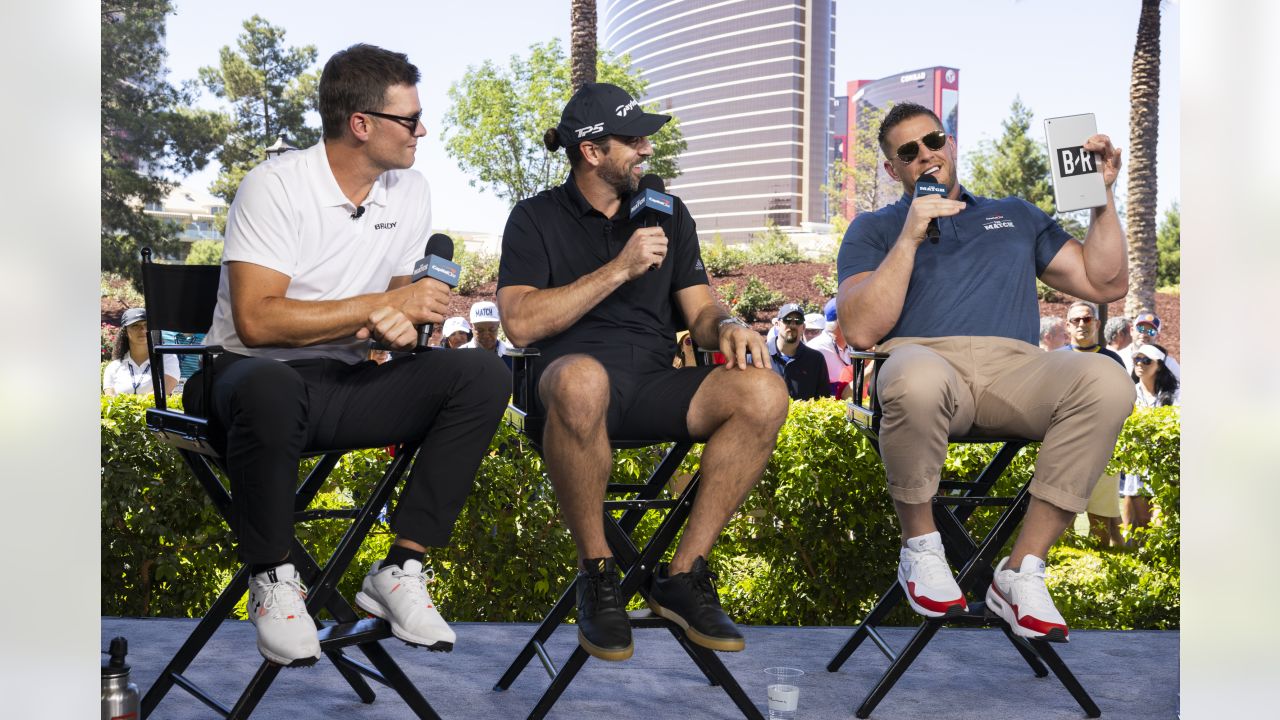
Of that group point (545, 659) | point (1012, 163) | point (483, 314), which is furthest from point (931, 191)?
point (1012, 163)

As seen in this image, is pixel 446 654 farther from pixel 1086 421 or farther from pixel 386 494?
pixel 1086 421

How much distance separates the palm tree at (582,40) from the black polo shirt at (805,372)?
18.4 ft

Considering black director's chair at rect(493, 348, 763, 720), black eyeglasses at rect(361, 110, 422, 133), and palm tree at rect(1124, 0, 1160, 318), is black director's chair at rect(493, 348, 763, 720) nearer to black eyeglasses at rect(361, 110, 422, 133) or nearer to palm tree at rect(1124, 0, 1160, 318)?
black eyeglasses at rect(361, 110, 422, 133)

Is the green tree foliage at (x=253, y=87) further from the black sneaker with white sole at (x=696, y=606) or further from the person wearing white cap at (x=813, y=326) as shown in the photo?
the black sneaker with white sole at (x=696, y=606)

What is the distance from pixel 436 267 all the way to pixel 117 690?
1.12 m

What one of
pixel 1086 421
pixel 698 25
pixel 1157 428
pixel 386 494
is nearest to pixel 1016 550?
pixel 1086 421

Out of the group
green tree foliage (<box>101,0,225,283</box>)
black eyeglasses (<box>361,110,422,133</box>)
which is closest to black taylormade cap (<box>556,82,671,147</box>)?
black eyeglasses (<box>361,110,422,133</box>)

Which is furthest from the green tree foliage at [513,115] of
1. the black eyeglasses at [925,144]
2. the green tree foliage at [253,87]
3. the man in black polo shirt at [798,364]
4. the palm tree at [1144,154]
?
the black eyeglasses at [925,144]

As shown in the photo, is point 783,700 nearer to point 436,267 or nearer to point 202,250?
point 436,267

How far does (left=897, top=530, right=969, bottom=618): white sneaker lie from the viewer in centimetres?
260

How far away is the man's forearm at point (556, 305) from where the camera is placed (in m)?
2.64

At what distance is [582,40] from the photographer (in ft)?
37.2
